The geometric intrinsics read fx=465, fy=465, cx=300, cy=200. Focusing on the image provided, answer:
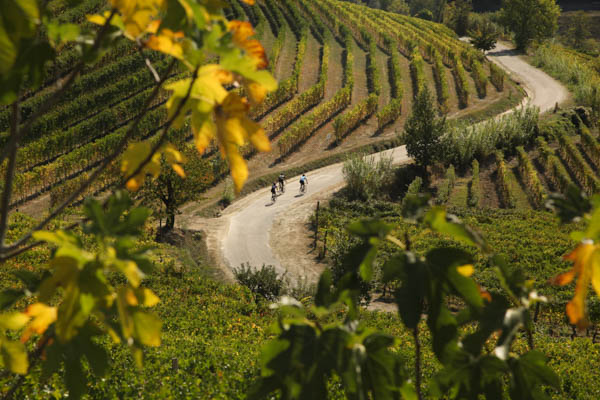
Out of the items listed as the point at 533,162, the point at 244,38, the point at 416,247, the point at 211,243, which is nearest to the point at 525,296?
the point at 244,38

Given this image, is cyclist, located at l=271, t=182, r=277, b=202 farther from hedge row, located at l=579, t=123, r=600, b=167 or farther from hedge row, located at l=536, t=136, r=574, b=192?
hedge row, located at l=579, t=123, r=600, b=167

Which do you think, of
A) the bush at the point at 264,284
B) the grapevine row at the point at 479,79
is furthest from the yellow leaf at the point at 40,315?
the grapevine row at the point at 479,79

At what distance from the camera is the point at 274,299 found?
36.8ft

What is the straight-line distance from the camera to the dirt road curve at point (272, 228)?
15.4 meters

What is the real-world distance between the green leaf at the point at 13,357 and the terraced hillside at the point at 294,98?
1359 centimetres

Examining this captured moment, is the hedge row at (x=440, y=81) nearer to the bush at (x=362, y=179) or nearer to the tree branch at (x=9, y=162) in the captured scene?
the bush at (x=362, y=179)

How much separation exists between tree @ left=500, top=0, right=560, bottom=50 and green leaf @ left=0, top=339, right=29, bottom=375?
57.4 metres

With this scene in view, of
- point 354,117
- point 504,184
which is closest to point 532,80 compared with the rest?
point 354,117

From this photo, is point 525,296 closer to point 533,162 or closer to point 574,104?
point 533,162

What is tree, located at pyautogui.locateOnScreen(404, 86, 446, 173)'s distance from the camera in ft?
70.1

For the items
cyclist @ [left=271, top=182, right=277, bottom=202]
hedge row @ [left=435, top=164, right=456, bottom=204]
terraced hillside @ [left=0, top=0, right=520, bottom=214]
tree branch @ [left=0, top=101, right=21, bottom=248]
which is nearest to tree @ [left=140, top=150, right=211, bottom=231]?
terraced hillside @ [left=0, top=0, right=520, bottom=214]

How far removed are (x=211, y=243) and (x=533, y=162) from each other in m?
17.1

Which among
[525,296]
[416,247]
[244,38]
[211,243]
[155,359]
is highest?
[244,38]

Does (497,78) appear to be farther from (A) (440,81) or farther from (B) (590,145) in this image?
(B) (590,145)
